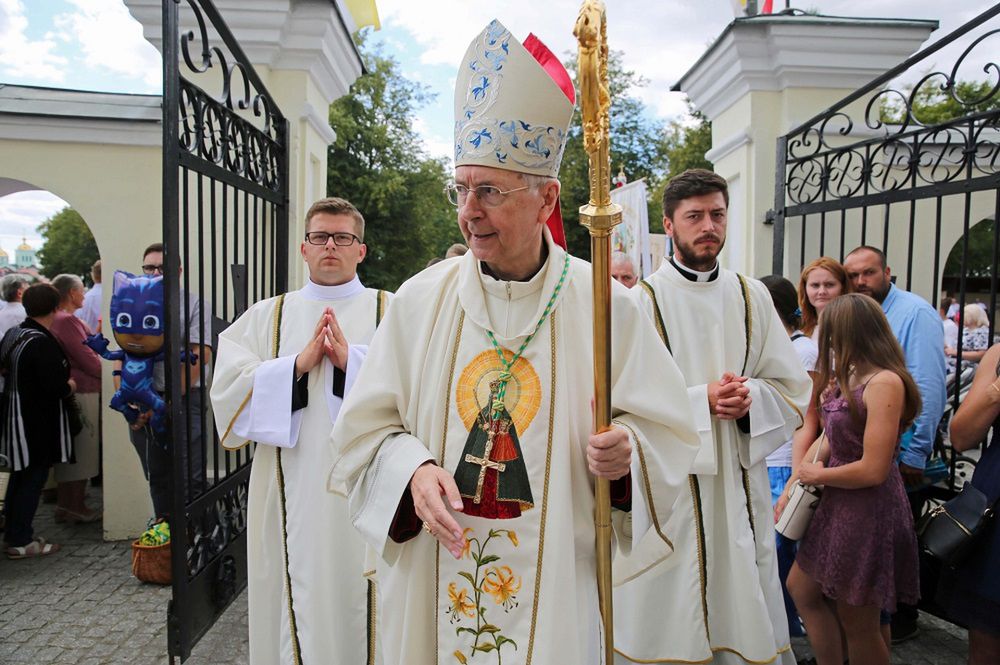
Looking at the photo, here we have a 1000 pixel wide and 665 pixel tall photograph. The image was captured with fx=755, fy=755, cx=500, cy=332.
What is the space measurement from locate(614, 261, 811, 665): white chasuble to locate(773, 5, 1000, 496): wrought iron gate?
128cm

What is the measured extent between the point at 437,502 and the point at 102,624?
3466 millimetres

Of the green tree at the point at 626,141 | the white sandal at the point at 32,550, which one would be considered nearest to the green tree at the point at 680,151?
the green tree at the point at 626,141

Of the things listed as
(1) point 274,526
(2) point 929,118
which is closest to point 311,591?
(1) point 274,526

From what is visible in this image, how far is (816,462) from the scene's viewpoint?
3.25m

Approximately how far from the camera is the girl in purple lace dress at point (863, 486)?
299 cm

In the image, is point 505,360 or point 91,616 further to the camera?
point 91,616

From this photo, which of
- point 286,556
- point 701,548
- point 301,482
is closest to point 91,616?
point 286,556

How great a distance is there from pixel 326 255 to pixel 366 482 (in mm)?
1589

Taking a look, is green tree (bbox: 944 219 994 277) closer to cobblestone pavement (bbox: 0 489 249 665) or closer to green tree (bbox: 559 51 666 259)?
green tree (bbox: 559 51 666 259)

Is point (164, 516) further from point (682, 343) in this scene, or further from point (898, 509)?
point (898, 509)

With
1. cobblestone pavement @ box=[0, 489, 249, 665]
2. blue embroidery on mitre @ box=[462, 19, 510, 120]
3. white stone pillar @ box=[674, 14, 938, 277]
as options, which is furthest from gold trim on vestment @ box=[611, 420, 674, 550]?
white stone pillar @ box=[674, 14, 938, 277]

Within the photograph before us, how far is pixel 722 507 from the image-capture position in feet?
10.5

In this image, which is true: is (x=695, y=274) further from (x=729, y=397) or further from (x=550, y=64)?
(x=550, y=64)

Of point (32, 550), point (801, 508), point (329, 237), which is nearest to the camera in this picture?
point (801, 508)
